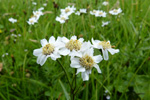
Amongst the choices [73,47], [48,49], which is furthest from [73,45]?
[48,49]

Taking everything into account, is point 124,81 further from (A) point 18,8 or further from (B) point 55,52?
(A) point 18,8

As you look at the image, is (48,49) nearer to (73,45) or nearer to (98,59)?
(73,45)

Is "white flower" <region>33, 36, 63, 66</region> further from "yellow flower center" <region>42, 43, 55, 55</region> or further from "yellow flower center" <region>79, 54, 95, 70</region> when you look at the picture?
"yellow flower center" <region>79, 54, 95, 70</region>

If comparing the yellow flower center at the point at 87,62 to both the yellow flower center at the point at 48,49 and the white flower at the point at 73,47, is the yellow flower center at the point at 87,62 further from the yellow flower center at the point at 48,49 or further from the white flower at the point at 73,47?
the yellow flower center at the point at 48,49

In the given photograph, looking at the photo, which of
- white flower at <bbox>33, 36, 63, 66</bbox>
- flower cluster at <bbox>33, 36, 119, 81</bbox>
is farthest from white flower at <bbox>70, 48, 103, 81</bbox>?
white flower at <bbox>33, 36, 63, 66</bbox>

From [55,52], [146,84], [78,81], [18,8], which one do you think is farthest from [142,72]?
[18,8]

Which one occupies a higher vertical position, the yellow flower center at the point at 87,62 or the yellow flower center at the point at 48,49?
the yellow flower center at the point at 48,49

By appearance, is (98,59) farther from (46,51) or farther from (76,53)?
(46,51)

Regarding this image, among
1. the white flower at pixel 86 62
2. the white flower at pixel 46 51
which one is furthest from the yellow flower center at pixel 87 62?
the white flower at pixel 46 51

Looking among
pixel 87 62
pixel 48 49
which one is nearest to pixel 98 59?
pixel 87 62

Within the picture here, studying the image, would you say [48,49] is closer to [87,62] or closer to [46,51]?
[46,51]
